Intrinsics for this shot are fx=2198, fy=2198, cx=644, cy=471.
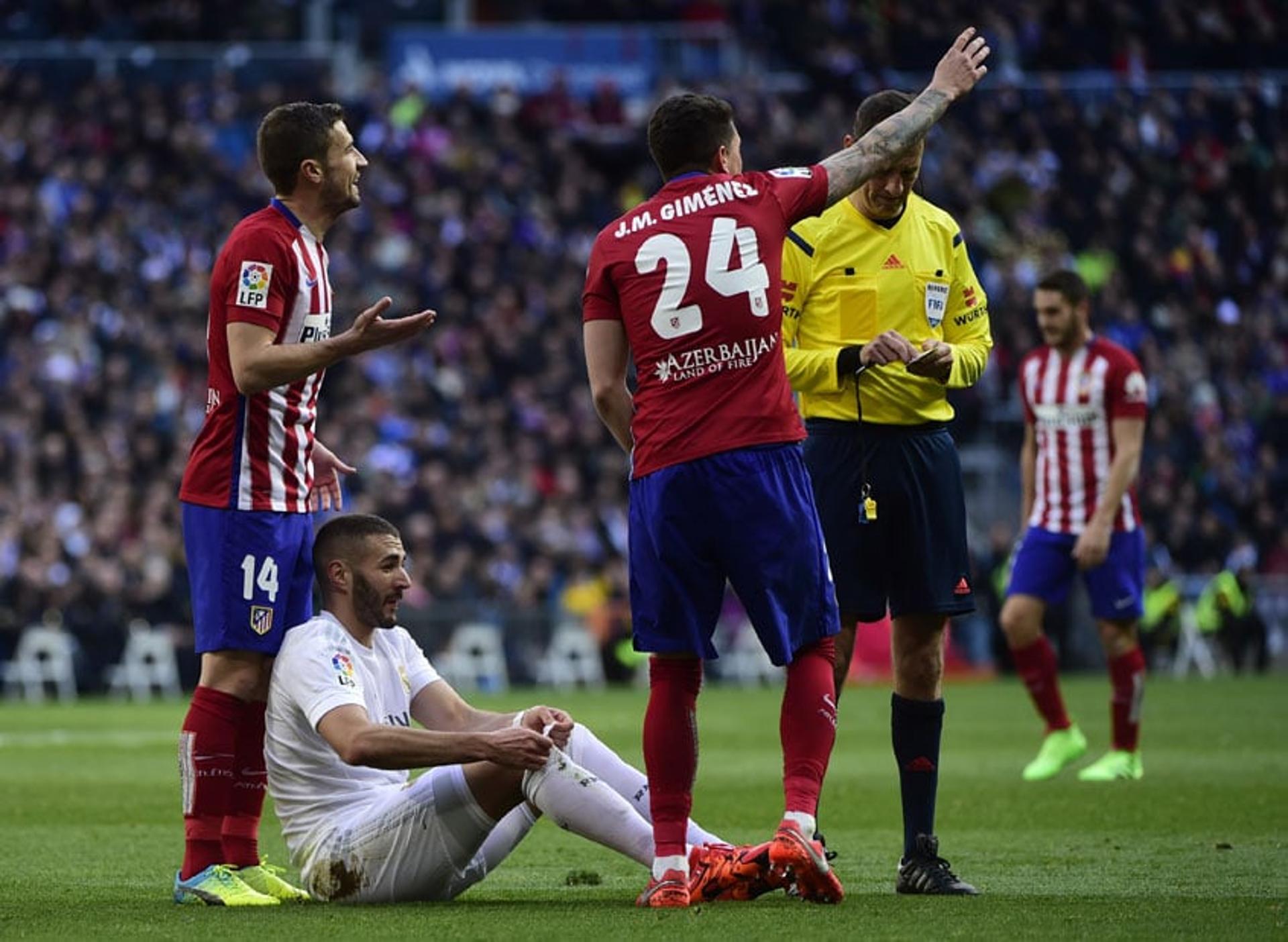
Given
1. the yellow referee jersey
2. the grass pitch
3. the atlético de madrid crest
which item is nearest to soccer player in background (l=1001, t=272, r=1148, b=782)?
the grass pitch

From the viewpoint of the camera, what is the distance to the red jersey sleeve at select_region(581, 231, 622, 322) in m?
6.69

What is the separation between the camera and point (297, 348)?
22.5 ft

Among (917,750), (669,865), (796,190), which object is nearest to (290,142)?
(796,190)

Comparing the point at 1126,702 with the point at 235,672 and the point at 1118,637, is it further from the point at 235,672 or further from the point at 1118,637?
the point at 235,672

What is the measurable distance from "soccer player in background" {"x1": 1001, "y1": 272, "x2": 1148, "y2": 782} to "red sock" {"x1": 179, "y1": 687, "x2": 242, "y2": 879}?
6348 mm

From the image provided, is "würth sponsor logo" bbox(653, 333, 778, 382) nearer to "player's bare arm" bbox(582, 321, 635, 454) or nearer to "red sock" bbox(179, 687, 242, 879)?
"player's bare arm" bbox(582, 321, 635, 454)

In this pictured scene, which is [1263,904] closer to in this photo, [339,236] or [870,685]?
[870,685]

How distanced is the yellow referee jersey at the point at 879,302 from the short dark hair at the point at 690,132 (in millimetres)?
971

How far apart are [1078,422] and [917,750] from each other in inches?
219

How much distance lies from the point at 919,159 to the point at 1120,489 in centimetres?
500

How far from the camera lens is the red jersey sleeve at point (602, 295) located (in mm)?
6691

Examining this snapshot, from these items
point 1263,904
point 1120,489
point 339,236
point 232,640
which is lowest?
point 1263,904

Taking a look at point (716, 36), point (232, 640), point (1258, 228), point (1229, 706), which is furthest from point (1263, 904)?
point (716, 36)

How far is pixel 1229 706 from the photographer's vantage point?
18.9 m
